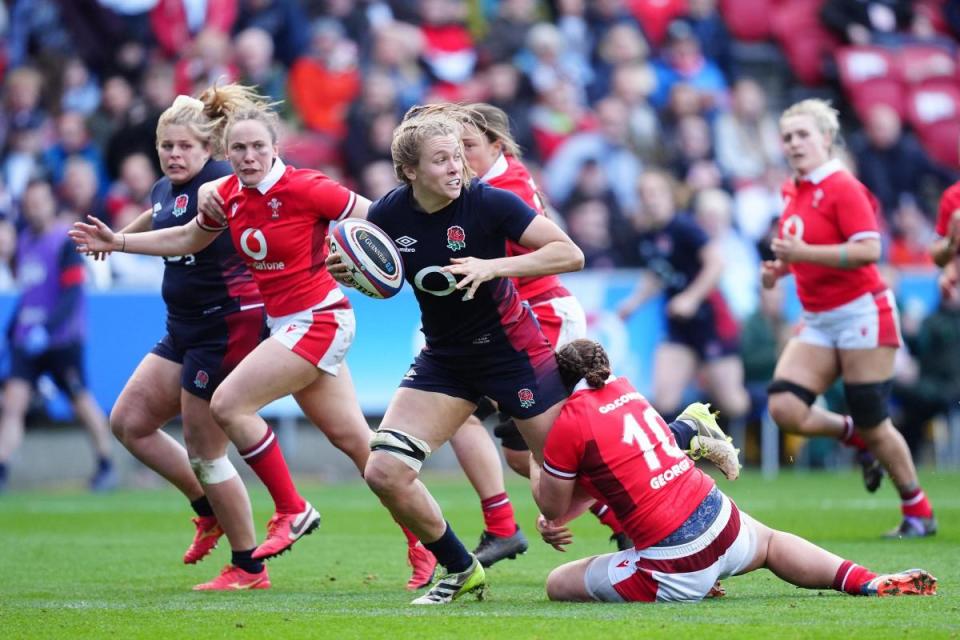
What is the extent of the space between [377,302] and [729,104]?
20.3 ft

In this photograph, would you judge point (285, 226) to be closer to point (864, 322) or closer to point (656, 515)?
point (656, 515)

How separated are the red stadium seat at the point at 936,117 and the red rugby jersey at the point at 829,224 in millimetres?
10611

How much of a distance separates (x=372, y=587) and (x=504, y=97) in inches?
401

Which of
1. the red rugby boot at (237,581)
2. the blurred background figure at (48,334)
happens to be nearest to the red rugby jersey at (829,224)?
the red rugby boot at (237,581)

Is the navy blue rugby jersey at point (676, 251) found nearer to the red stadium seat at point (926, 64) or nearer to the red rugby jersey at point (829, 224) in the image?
the red rugby jersey at point (829, 224)

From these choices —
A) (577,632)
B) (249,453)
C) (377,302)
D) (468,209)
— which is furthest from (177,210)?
(377,302)

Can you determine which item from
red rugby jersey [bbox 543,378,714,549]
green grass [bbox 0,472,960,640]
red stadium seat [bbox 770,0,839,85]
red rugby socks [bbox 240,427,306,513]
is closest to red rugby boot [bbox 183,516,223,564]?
green grass [bbox 0,472,960,640]

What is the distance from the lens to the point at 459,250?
21.0 ft

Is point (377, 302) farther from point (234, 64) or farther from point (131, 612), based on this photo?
point (131, 612)

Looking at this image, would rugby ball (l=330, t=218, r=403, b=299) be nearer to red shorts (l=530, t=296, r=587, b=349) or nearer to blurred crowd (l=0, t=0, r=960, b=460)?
red shorts (l=530, t=296, r=587, b=349)

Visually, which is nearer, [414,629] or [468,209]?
[414,629]

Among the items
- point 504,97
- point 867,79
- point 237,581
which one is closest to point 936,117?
point 867,79

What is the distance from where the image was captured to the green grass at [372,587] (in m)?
5.57

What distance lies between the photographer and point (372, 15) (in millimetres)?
17234
